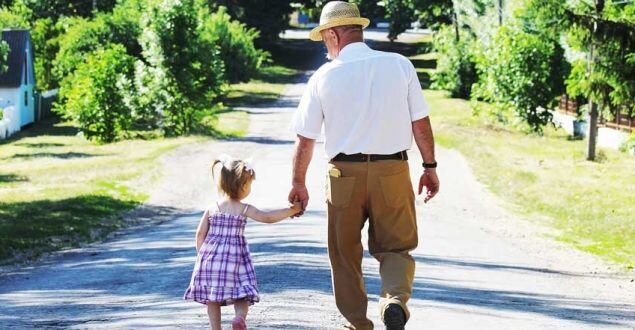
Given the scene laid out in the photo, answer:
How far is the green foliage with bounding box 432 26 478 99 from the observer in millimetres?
54469

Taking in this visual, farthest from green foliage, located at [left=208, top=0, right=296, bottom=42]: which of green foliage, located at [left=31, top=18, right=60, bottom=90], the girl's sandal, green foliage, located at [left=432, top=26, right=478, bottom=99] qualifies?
the girl's sandal

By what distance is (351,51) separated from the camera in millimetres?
7070

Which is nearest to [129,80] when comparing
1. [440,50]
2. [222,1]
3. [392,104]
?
[440,50]

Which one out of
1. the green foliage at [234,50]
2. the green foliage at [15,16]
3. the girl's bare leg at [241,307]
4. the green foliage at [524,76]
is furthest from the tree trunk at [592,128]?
the green foliage at [15,16]

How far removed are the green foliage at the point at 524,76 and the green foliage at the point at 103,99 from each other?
13.0m

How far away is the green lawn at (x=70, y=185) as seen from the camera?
1734 cm

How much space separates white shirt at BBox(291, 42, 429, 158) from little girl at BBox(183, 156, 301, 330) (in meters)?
0.51

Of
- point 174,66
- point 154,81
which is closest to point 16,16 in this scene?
point 154,81

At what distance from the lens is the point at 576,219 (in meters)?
20.4

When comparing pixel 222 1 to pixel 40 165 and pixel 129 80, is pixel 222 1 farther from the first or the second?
pixel 40 165

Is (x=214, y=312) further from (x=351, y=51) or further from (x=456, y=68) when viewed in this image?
(x=456, y=68)

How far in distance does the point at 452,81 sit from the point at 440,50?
132 inches

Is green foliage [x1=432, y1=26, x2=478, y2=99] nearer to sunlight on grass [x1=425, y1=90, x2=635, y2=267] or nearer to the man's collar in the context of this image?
sunlight on grass [x1=425, y1=90, x2=635, y2=267]

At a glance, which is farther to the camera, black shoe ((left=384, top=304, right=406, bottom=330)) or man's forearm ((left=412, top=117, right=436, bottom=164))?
man's forearm ((left=412, top=117, right=436, bottom=164))
